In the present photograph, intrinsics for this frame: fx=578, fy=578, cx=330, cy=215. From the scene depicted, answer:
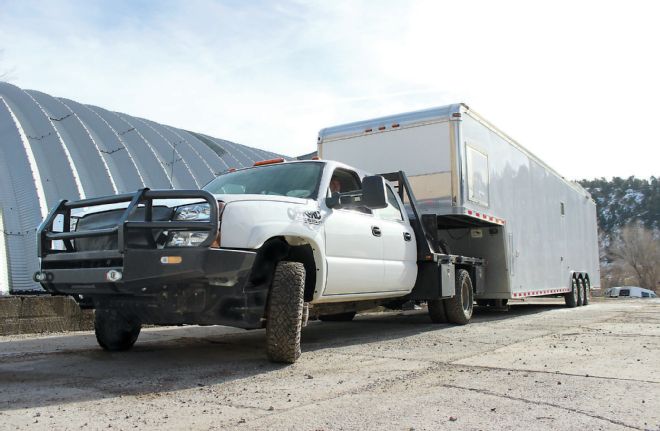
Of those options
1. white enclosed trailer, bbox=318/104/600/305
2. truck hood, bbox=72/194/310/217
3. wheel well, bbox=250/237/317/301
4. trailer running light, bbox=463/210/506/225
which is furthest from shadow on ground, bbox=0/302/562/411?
white enclosed trailer, bbox=318/104/600/305

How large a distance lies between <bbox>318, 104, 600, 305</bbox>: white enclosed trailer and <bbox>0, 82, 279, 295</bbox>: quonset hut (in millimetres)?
8138

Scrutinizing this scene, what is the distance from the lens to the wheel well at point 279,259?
17.3 feet

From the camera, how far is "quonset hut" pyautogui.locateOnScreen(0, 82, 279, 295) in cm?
1482

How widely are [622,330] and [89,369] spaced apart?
23.6 feet

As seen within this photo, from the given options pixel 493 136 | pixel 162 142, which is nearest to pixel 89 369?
pixel 493 136

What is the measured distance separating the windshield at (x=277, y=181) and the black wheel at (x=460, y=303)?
3823mm

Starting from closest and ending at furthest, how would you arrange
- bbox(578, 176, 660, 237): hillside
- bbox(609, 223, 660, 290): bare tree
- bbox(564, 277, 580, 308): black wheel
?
bbox(564, 277, 580, 308): black wheel → bbox(609, 223, 660, 290): bare tree → bbox(578, 176, 660, 237): hillside

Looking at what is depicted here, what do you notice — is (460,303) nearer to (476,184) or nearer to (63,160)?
(476,184)

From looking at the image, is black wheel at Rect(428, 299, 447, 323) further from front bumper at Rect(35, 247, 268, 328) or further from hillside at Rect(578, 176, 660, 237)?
hillside at Rect(578, 176, 660, 237)

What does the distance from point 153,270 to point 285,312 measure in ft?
3.98

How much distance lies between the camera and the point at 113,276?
455 centimetres

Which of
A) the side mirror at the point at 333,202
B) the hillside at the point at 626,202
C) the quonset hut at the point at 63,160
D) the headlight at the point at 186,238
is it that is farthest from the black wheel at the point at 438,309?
the hillside at the point at 626,202

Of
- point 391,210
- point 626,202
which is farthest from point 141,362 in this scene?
point 626,202

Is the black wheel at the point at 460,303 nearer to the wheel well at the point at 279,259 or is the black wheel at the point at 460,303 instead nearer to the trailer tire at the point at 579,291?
the wheel well at the point at 279,259
